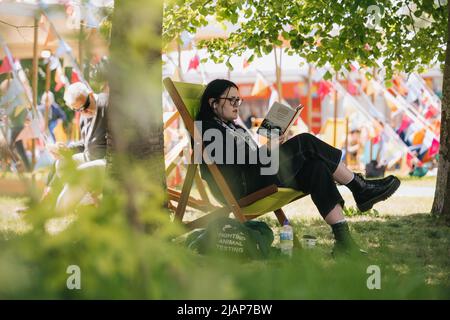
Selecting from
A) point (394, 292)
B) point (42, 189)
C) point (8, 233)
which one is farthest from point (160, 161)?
point (42, 189)

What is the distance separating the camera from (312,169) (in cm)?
402

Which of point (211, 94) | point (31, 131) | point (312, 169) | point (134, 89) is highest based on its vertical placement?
point (211, 94)

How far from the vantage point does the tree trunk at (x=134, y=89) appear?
1.18 metres

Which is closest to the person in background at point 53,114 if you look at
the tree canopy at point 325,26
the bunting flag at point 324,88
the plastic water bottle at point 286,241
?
the bunting flag at point 324,88

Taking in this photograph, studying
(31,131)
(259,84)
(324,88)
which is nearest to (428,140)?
(324,88)

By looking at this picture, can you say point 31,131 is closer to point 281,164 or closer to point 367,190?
point 281,164

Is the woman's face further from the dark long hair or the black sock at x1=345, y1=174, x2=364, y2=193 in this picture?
the black sock at x1=345, y1=174, x2=364, y2=193

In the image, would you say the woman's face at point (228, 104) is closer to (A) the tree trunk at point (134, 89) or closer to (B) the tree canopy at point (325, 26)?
(B) the tree canopy at point (325, 26)

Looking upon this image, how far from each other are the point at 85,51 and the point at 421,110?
12.1 metres

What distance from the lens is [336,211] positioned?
3943mm

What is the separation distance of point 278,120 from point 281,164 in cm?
30

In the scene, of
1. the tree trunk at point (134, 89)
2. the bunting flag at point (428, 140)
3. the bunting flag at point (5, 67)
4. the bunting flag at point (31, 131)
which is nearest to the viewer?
the tree trunk at point (134, 89)

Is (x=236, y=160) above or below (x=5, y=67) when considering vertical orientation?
below

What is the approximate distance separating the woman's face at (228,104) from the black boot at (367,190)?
879 millimetres
